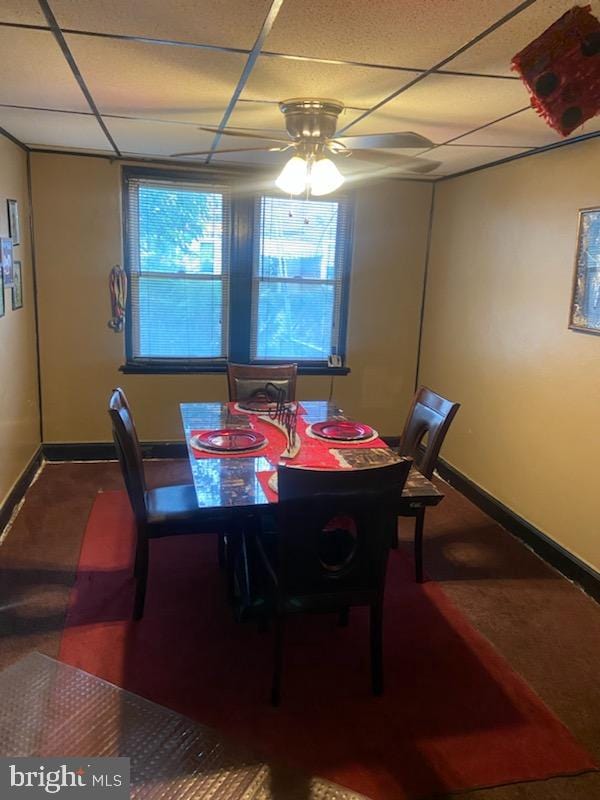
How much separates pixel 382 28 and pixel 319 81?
530mm

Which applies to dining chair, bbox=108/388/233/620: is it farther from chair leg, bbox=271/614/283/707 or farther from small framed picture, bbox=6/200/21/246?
small framed picture, bbox=6/200/21/246

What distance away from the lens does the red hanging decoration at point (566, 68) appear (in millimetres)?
1348

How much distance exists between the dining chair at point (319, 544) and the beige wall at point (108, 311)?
2.62 meters

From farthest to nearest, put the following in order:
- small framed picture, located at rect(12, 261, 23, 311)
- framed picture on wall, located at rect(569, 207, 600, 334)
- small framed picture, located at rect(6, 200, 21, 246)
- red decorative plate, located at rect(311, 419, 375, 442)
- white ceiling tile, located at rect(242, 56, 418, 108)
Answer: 1. small framed picture, located at rect(12, 261, 23, 311)
2. small framed picture, located at rect(6, 200, 21, 246)
3. framed picture on wall, located at rect(569, 207, 600, 334)
4. red decorative plate, located at rect(311, 419, 375, 442)
5. white ceiling tile, located at rect(242, 56, 418, 108)

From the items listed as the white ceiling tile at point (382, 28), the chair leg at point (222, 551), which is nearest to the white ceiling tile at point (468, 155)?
the white ceiling tile at point (382, 28)

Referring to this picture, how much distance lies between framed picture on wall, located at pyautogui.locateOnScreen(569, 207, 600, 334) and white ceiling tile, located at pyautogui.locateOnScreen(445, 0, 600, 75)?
1154 mm

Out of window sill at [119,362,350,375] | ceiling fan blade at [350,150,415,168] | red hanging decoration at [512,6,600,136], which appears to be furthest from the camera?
window sill at [119,362,350,375]

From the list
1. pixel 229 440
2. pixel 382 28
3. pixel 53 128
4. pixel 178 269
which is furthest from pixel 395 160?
pixel 178 269

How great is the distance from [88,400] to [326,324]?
1.94 metres

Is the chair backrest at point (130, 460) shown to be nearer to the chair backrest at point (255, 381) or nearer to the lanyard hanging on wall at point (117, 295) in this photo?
the chair backrest at point (255, 381)

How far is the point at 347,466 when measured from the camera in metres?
2.43

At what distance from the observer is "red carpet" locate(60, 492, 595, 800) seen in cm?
191

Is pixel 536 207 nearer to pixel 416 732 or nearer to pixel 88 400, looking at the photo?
pixel 416 732

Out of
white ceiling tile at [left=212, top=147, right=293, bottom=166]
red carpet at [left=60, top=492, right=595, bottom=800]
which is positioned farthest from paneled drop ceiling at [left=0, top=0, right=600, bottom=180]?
red carpet at [left=60, top=492, right=595, bottom=800]
